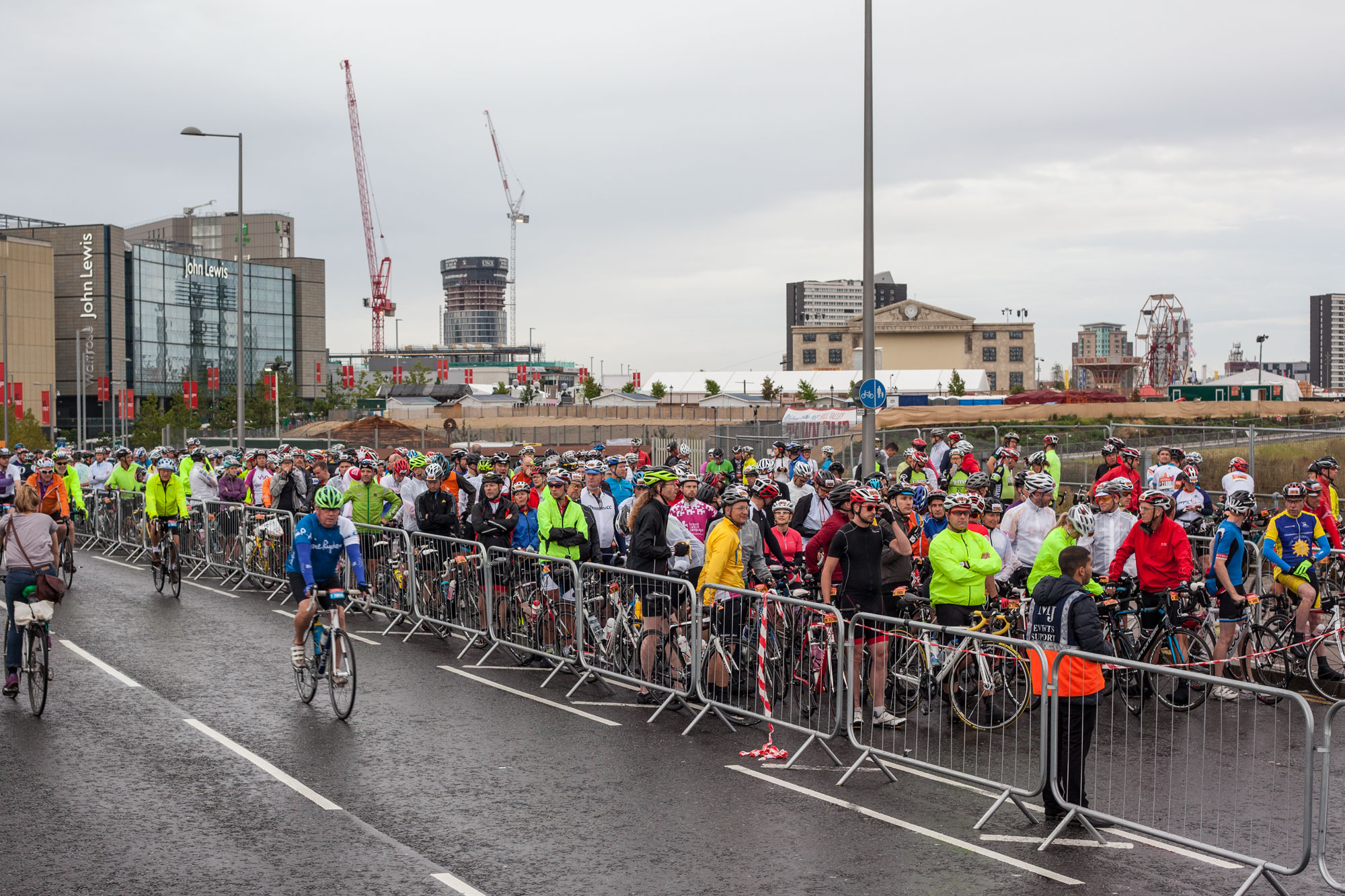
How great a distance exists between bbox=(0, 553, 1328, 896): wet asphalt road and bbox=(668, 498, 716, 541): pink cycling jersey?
1703mm

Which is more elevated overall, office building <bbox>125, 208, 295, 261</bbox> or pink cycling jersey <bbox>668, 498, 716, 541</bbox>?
office building <bbox>125, 208, 295, 261</bbox>

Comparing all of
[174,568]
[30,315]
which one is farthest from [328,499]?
[30,315]

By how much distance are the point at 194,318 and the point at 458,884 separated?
12877 centimetres

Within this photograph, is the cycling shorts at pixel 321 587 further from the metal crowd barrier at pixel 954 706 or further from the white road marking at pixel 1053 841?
the white road marking at pixel 1053 841

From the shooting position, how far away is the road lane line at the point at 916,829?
6.94m

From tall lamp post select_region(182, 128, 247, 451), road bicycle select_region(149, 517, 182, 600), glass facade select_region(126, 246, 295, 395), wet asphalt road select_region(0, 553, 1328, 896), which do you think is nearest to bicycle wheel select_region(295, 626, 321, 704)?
wet asphalt road select_region(0, 553, 1328, 896)

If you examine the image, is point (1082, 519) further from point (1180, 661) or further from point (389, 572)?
point (389, 572)

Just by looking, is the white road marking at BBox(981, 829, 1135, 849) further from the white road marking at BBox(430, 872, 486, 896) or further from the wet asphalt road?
the white road marking at BBox(430, 872, 486, 896)

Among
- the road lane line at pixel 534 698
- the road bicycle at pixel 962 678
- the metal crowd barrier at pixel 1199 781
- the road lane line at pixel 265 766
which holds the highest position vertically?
the road bicycle at pixel 962 678

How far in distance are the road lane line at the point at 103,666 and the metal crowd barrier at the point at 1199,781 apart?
8.58 meters

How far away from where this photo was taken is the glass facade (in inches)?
4631

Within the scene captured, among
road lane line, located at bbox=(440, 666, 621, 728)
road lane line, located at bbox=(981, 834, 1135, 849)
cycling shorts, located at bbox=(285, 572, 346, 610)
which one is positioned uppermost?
cycling shorts, located at bbox=(285, 572, 346, 610)

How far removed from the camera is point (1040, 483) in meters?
11.8

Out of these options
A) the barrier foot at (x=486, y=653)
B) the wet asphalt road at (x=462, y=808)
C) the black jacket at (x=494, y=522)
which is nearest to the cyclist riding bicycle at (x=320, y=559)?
the wet asphalt road at (x=462, y=808)
